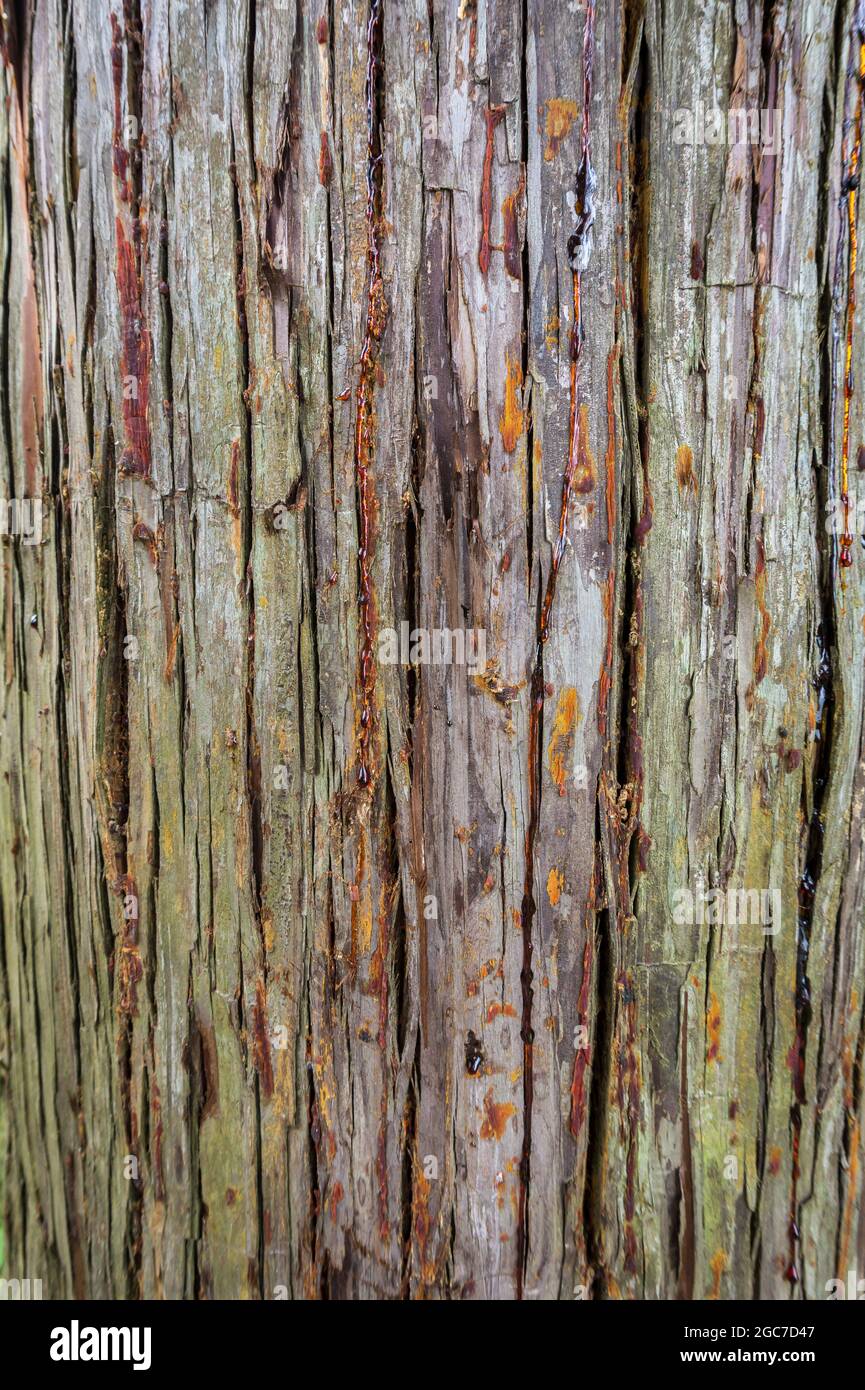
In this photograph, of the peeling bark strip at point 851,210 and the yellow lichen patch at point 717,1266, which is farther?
the yellow lichen patch at point 717,1266

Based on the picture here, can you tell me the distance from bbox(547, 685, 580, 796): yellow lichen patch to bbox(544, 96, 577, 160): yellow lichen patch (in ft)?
2.15

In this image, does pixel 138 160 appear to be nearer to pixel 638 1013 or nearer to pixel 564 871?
pixel 564 871

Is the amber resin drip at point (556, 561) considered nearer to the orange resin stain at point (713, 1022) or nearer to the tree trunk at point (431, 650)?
the tree trunk at point (431, 650)

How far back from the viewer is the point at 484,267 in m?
0.90

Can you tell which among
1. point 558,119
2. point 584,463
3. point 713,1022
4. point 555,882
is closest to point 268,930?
point 555,882

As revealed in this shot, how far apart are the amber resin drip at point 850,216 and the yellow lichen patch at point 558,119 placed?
1.10 feet

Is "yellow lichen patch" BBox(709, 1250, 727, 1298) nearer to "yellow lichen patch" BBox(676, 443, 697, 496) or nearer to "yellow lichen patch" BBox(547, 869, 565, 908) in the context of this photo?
"yellow lichen patch" BBox(547, 869, 565, 908)

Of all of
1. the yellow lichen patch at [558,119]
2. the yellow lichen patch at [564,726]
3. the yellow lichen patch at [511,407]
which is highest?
the yellow lichen patch at [558,119]

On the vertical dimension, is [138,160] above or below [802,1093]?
above

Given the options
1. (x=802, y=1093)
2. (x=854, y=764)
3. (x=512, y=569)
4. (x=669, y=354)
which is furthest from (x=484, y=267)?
(x=802, y=1093)

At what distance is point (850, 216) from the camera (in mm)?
906

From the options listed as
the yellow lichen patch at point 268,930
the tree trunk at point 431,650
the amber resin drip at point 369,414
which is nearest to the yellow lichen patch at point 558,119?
the tree trunk at point 431,650

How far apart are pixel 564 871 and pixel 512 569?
0.39 meters

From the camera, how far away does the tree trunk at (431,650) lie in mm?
894
